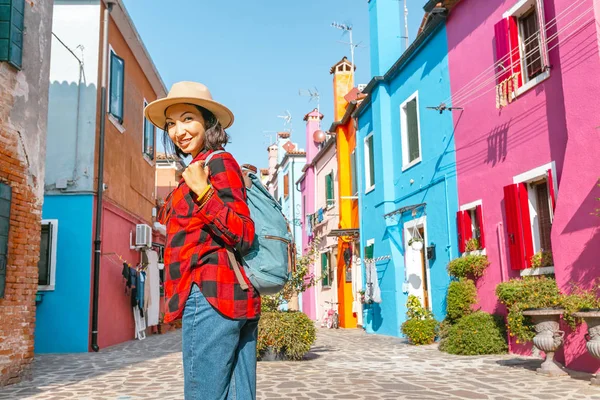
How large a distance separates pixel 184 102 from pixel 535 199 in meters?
7.38

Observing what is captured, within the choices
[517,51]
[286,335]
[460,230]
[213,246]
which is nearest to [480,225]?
[460,230]

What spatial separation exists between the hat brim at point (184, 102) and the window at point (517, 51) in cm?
699

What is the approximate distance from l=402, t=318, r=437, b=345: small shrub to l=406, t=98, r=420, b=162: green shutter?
12.7ft

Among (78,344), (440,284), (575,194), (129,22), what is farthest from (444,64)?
(78,344)

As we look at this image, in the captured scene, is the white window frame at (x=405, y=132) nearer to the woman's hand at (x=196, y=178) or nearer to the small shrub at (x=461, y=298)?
the small shrub at (x=461, y=298)

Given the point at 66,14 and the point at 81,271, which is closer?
the point at 81,271

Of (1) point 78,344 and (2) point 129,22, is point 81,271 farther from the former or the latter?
(2) point 129,22

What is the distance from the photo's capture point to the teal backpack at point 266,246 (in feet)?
7.15

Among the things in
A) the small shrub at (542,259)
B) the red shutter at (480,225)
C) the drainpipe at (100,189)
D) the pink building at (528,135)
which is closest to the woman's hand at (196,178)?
the pink building at (528,135)

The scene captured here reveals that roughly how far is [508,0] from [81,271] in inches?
370

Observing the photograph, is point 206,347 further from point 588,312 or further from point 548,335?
point 548,335

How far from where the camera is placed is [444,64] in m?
11.6

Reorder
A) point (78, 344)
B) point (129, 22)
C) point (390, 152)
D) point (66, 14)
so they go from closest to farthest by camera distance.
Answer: point (78, 344), point (66, 14), point (129, 22), point (390, 152)

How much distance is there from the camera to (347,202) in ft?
62.4
